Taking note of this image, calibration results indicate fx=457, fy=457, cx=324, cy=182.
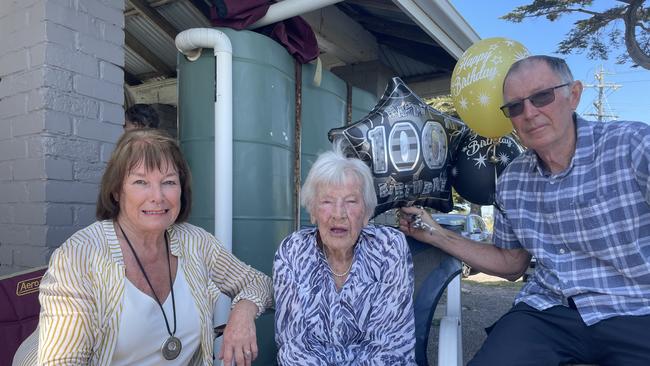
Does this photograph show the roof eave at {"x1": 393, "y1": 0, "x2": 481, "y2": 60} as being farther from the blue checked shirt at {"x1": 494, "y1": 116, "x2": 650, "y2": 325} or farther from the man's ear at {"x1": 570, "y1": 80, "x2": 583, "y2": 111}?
the blue checked shirt at {"x1": 494, "y1": 116, "x2": 650, "y2": 325}

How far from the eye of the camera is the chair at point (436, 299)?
1.82 metres

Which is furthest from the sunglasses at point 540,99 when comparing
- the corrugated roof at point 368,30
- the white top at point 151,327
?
the corrugated roof at point 368,30

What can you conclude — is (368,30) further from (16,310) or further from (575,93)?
Answer: (16,310)

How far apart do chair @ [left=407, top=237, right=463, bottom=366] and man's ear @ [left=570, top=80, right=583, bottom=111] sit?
2.84 feet

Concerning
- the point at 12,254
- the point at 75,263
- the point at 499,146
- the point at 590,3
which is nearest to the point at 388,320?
the point at 75,263

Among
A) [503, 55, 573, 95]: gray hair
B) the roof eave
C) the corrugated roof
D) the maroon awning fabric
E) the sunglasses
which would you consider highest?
the corrugated roof

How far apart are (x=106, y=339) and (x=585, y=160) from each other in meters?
1.84

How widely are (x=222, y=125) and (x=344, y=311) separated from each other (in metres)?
1.39

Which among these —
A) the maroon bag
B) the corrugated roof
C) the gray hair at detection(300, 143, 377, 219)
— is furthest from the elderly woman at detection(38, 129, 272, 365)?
the corrugated roof

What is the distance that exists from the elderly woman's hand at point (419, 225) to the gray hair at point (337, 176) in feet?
1.32

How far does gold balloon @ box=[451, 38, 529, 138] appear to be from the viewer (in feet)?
7.30

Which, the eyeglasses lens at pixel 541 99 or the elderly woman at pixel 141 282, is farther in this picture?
the eyeglasses lens at pixel 541 99

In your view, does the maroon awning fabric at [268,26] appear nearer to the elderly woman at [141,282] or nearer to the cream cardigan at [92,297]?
the elderly woman at [141,282]

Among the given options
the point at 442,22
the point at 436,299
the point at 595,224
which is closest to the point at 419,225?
the point at 436,299
